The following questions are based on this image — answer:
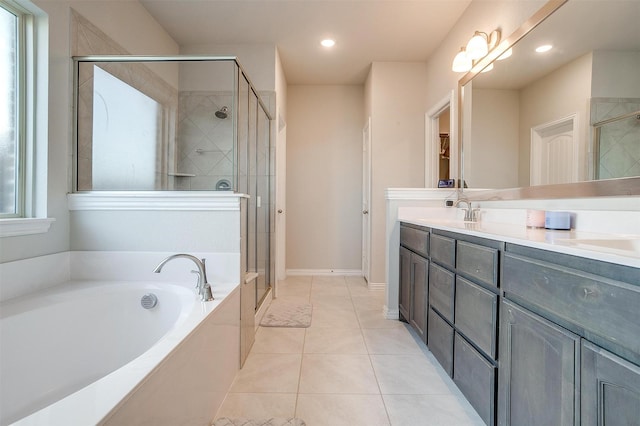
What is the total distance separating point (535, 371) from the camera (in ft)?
3.06

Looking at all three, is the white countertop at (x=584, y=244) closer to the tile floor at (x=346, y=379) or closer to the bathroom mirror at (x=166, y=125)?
the tile floor at (x=346, y=379)

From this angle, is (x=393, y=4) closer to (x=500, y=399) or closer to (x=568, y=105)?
(x=568, y=105)

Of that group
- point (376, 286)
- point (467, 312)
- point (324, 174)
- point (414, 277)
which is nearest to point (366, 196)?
point (324, 174)

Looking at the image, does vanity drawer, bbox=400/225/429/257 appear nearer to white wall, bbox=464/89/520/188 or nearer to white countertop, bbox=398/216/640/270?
white countertop, bbox=398/216/640/270

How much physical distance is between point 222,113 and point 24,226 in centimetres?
154

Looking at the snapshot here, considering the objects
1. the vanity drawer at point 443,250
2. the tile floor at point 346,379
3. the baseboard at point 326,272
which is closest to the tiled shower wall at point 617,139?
the vanity drawer at point 443,250

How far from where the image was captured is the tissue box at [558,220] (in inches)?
53.7

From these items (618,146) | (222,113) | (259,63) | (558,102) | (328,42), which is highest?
(328,42)

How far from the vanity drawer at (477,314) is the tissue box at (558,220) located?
1.64 feet

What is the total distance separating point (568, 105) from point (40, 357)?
8.46 feet

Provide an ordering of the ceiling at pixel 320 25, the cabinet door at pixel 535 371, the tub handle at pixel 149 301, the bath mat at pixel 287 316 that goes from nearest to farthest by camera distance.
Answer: the cabinet door at pixel 535 371 → the tub handle at pixel 149 301 → the bath mat at pixel 287 316 → the ceiling at pixel 320 25

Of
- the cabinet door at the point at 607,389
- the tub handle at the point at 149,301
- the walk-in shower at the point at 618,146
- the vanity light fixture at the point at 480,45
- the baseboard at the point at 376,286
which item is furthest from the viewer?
the baseboard at the point at 376,286

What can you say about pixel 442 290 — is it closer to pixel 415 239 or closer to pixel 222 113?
pixel 415 239

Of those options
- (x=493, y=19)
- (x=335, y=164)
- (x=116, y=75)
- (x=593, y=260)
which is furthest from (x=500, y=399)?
(x=335, y=164)
